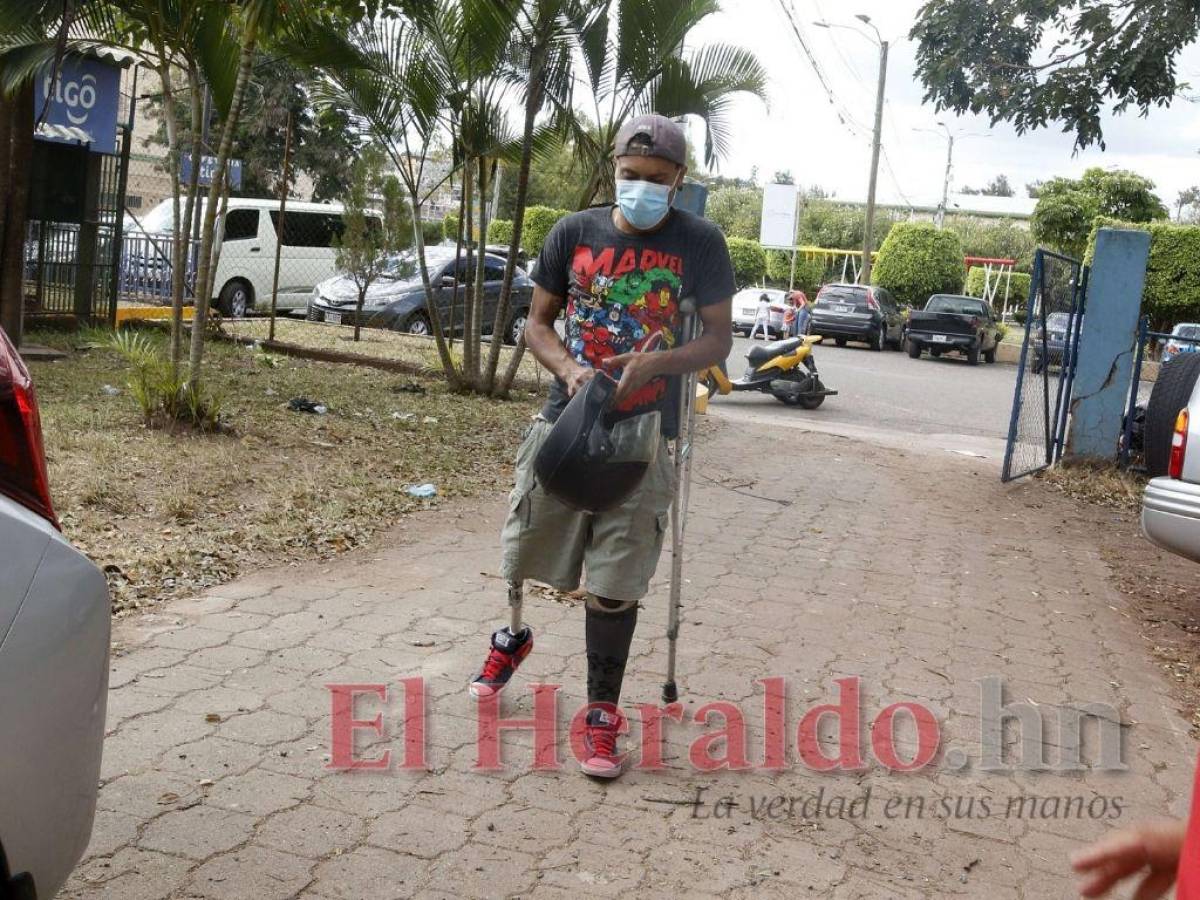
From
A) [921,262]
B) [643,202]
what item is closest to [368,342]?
[643,202]

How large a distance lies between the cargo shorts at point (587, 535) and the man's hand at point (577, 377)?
6.9 inches

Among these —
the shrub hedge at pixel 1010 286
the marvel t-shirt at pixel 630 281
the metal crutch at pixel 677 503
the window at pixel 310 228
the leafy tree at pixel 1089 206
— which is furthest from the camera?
the shrub hedge at pixel 1010 286

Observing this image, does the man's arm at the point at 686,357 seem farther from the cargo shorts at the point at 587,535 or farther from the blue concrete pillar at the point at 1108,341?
the blue concrete pillar at the point at 1108,341

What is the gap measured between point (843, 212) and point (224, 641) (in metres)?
57.8

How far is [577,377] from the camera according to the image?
381 centimetres

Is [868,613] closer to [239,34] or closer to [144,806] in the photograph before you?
[144,806]

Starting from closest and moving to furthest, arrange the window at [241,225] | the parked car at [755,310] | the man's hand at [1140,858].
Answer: the man's hand at [1140,858], the window at [241,225], the parked car at [755,310]

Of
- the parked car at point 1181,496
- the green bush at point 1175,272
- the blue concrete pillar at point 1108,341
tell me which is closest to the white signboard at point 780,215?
the green bush at point 1175,272

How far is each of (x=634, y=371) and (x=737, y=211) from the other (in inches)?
2437

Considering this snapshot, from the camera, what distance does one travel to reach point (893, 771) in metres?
4.15

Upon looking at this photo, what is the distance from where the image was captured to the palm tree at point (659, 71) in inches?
438

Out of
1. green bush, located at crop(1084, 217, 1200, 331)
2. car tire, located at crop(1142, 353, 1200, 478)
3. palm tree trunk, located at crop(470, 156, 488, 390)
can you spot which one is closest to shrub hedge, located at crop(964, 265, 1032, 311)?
green bush, located at crop(1084, 217, 1200, 331)

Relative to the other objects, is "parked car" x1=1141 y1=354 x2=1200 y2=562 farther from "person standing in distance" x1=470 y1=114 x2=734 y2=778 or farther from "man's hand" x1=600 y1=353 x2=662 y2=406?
"man's hand" x1=600 y1=353 x2=662 y2=406

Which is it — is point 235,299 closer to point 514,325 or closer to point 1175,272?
point 514,325
